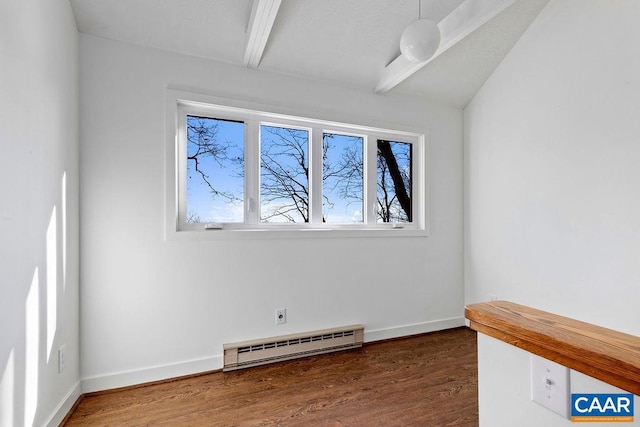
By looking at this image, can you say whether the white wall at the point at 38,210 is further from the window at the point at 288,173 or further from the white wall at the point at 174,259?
the window at the point at 288,173

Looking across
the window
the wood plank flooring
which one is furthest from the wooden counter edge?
the window

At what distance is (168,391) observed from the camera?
6.71ft

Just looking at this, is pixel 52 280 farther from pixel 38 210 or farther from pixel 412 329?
pixel 412 329

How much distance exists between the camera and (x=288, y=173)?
273cm

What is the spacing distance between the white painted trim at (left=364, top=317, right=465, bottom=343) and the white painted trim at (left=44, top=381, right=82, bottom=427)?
2133 mm

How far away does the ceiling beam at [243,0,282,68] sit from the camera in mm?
1876

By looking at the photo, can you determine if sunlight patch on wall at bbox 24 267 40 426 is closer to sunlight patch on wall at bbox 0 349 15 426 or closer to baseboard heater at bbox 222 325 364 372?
sunlight patch on wall at bbox 0 349 15 426

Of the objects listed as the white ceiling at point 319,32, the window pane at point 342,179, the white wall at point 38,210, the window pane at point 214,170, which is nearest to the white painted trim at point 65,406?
the white wall at point 38,210

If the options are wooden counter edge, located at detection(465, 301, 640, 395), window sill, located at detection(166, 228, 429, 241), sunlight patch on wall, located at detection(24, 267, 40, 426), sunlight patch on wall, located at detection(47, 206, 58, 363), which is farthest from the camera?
window sill, located at detection(166, 228, 429, 241)

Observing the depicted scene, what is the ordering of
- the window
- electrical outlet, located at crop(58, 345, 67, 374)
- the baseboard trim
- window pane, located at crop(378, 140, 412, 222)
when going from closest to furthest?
electrical outlet, located at crop(58, 345, 67, 374)
the baseboard trim
the window
window pane, located at crop(378, 140, 412, 222)

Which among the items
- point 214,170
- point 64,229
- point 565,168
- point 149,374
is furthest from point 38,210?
point 565,168

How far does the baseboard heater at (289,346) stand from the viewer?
2320 millimetres

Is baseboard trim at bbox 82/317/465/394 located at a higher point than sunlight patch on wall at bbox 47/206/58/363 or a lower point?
lower

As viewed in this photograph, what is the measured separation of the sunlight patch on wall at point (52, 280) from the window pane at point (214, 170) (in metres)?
0.84
